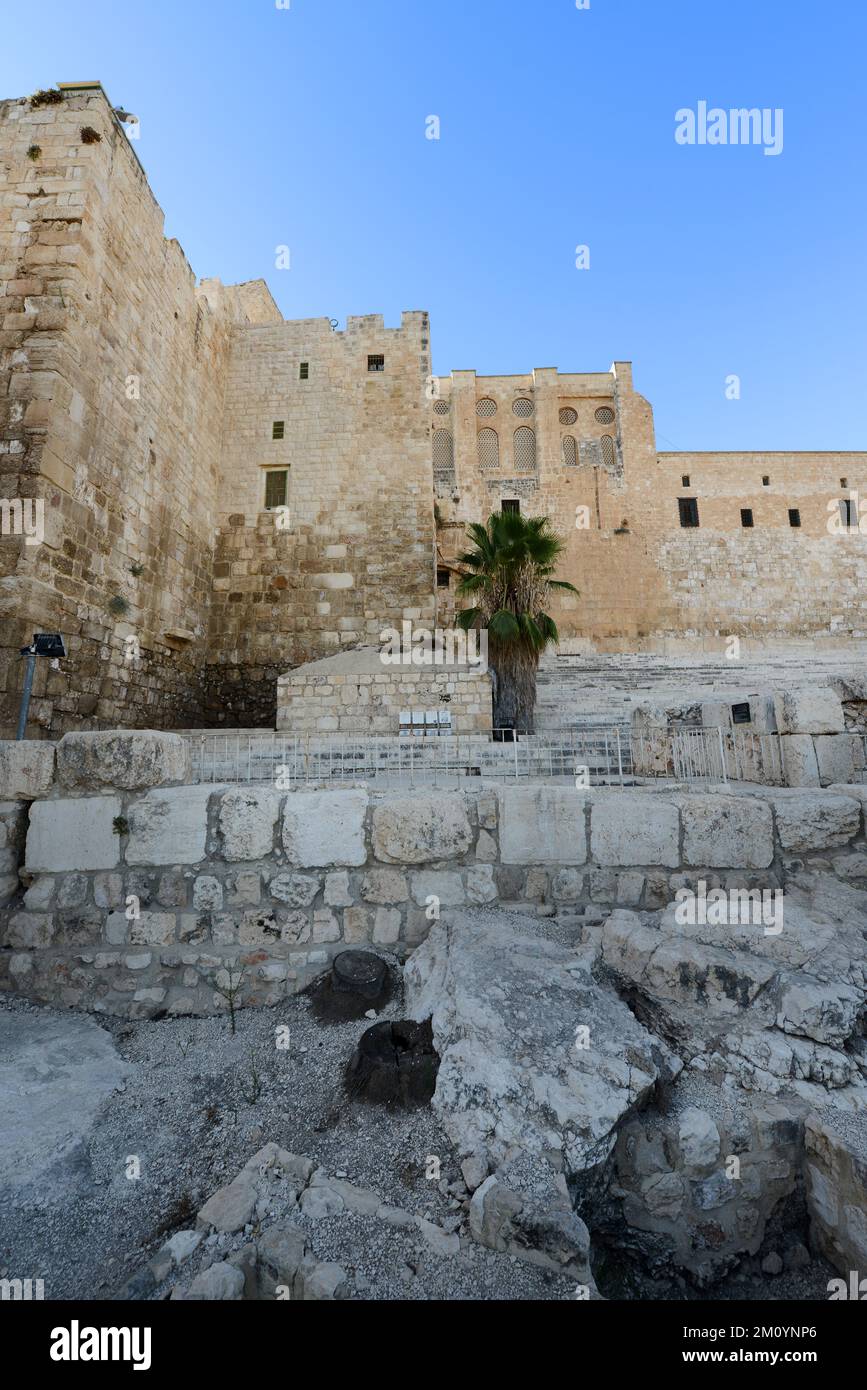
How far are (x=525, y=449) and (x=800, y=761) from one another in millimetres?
25709

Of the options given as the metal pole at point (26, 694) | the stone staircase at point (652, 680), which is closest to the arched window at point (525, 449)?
the stone staircase at point (652, 680)

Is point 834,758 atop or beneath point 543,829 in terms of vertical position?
atop

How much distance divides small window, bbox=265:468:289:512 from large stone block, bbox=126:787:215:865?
1201 cm

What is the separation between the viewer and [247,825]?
336 cm

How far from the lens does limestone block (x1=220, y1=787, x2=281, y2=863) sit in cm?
335

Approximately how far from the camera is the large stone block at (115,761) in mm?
3426

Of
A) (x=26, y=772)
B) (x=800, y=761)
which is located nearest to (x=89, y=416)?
(x=26, y=772)

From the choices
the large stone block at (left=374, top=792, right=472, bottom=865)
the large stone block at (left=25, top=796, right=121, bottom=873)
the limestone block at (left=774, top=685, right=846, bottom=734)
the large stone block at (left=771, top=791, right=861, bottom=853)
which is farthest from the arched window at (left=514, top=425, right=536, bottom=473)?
the large stone block at (left=25, top=796, right=121, bottom=873)

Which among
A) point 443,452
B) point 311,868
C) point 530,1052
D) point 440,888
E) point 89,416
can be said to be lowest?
point 530,1052

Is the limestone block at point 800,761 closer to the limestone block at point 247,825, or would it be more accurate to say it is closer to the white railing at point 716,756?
the white railing at point 716,756

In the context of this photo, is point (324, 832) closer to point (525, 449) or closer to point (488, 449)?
point (488, 449)
